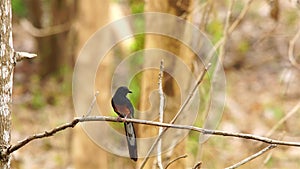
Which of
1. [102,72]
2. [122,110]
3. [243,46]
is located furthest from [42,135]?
[243,46]

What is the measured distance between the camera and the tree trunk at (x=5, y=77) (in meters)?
0.86

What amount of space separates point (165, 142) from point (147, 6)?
0.46 metres

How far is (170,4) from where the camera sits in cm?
169

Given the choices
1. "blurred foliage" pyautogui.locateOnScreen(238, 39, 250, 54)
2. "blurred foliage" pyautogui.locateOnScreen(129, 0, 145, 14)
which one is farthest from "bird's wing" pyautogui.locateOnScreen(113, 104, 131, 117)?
"blurred foliage" pyautogui.locateOnScreen(238, 39, 250, 54)

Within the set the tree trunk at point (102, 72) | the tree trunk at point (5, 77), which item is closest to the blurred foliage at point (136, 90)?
the tree trunk at point (102, 72)

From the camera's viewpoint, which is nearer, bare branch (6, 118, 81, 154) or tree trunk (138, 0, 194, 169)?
bare branch (6, 118, 81, 154)

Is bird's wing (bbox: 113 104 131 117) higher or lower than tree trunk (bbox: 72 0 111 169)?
lower

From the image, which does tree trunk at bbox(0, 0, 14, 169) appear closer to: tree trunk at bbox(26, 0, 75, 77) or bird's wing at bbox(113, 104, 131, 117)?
bird's wing at bbox(113, 104, 131, 117)

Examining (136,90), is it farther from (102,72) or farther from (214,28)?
(102,72)

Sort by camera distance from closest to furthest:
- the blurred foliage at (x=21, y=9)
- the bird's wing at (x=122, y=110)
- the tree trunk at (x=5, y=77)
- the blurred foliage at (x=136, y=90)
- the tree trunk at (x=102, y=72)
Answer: the bird's wing at (x=122, y=110), the tree trunk at (x=5, y=77), the blurred foliage at (x=136, y=90), the tree trunk at (x=102, y=72), the blurred foliage at (x=21, y=9)

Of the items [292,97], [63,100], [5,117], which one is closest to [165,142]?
[5,117]

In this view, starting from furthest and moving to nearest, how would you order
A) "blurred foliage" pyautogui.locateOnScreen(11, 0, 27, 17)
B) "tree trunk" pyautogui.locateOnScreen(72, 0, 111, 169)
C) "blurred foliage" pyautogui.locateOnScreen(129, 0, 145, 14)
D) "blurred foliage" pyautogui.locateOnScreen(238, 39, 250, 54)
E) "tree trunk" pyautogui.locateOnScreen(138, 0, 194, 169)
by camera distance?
"blurred foliage" pyautogui.locateOnScreen(11, 0, 27, 17), "blurred foliage" pyautogui.locateOnScreen(238, 39, 250, 54), "tree trunk" pyautogui.locateOnScreen(72, 0, 111, 169), "blurred foliage" pyautogui.locateOnScreen(129, 0, 145, 14), "tree trunk" pyautogui.locateOnScreen(138, 0, 194, 169)

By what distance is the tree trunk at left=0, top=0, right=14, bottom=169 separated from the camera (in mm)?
863

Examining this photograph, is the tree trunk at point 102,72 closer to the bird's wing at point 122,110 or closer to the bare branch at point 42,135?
the bare branch at point 42,135
